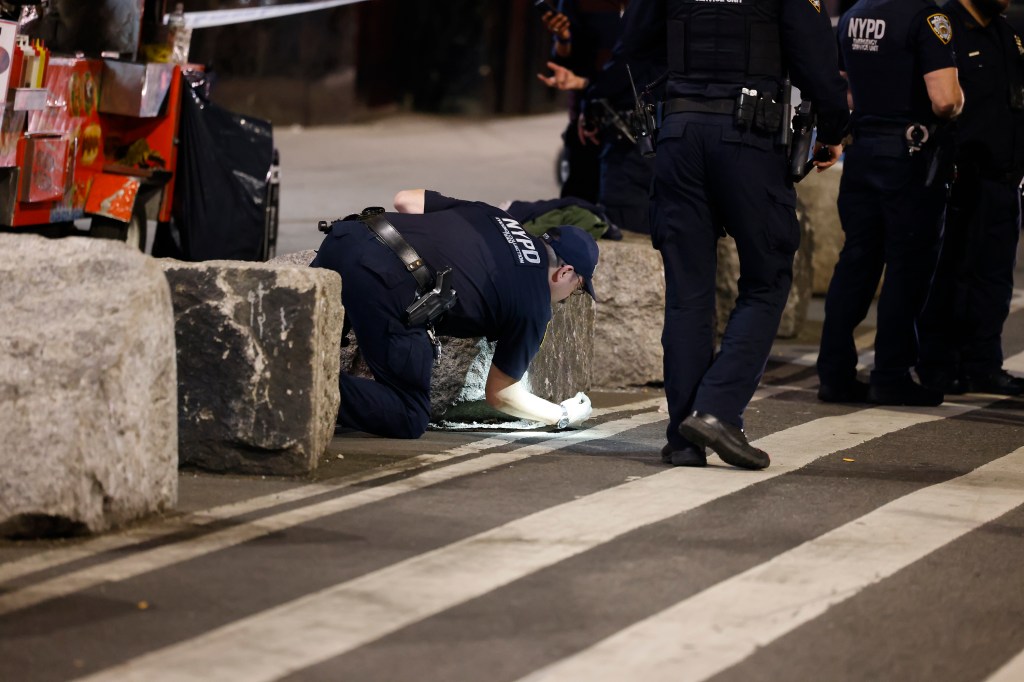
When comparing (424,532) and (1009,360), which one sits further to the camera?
(1009,360)

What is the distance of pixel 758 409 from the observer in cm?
796

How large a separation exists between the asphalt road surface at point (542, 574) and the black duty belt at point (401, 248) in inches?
24.8

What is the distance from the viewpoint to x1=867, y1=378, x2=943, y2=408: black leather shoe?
8.27 meters

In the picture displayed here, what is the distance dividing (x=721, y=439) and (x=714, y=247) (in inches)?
29.2

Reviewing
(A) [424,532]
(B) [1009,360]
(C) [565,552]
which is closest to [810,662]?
(C) [565,552]

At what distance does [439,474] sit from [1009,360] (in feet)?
16.6

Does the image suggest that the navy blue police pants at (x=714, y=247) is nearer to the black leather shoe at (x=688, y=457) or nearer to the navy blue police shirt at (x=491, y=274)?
the black leather shoe at (x=688, y=457)

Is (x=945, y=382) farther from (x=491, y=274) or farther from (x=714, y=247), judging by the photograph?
(x=491, y=274)

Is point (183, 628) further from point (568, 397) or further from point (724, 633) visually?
point (568, 397)

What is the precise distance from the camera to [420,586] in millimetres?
4574

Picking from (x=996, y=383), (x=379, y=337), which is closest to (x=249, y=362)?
(x=379, y=337)

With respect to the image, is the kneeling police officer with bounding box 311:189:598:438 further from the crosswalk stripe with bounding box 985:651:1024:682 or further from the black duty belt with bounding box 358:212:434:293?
the crosswalk stripe with bounding box 985:651:1024:682

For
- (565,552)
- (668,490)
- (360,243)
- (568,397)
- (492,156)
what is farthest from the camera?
(492,156)

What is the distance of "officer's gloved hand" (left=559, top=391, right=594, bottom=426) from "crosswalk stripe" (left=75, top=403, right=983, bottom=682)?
92 cm
